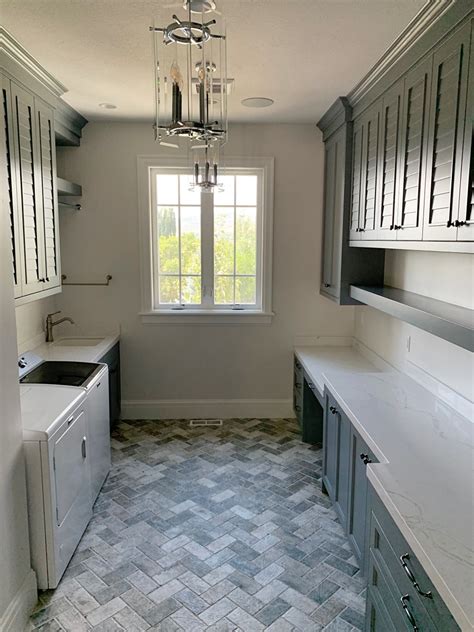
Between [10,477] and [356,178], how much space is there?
2814mm

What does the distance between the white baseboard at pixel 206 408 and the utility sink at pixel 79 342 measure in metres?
0.69

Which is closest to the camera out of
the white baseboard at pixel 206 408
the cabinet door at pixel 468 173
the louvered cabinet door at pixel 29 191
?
the cabinet door at pixel 468 173

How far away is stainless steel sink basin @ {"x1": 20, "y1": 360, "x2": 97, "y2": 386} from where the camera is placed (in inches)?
122

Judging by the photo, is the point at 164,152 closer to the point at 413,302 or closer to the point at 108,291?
the point at 108,291

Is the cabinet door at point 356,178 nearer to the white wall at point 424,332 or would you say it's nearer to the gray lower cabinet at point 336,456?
the white wall at point 424,332

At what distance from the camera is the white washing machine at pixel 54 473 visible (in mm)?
2195

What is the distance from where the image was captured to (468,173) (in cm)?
176

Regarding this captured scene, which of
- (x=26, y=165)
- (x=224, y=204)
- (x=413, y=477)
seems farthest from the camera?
(x=224, y=204)

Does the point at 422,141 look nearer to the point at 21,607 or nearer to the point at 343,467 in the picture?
the point at 343,467

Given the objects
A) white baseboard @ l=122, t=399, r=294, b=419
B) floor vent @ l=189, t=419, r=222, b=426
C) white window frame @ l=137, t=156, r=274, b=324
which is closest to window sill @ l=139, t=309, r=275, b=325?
white window frame @ l=137, t=156, r=274, b=324

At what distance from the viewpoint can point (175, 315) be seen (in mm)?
4316

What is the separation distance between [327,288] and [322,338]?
605 millimetres

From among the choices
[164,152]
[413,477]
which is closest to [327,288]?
[164,152]

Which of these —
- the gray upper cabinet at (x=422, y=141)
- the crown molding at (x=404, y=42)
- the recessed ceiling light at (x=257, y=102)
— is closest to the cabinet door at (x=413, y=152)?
the gray upper cabinet at (x=422, y=141)
